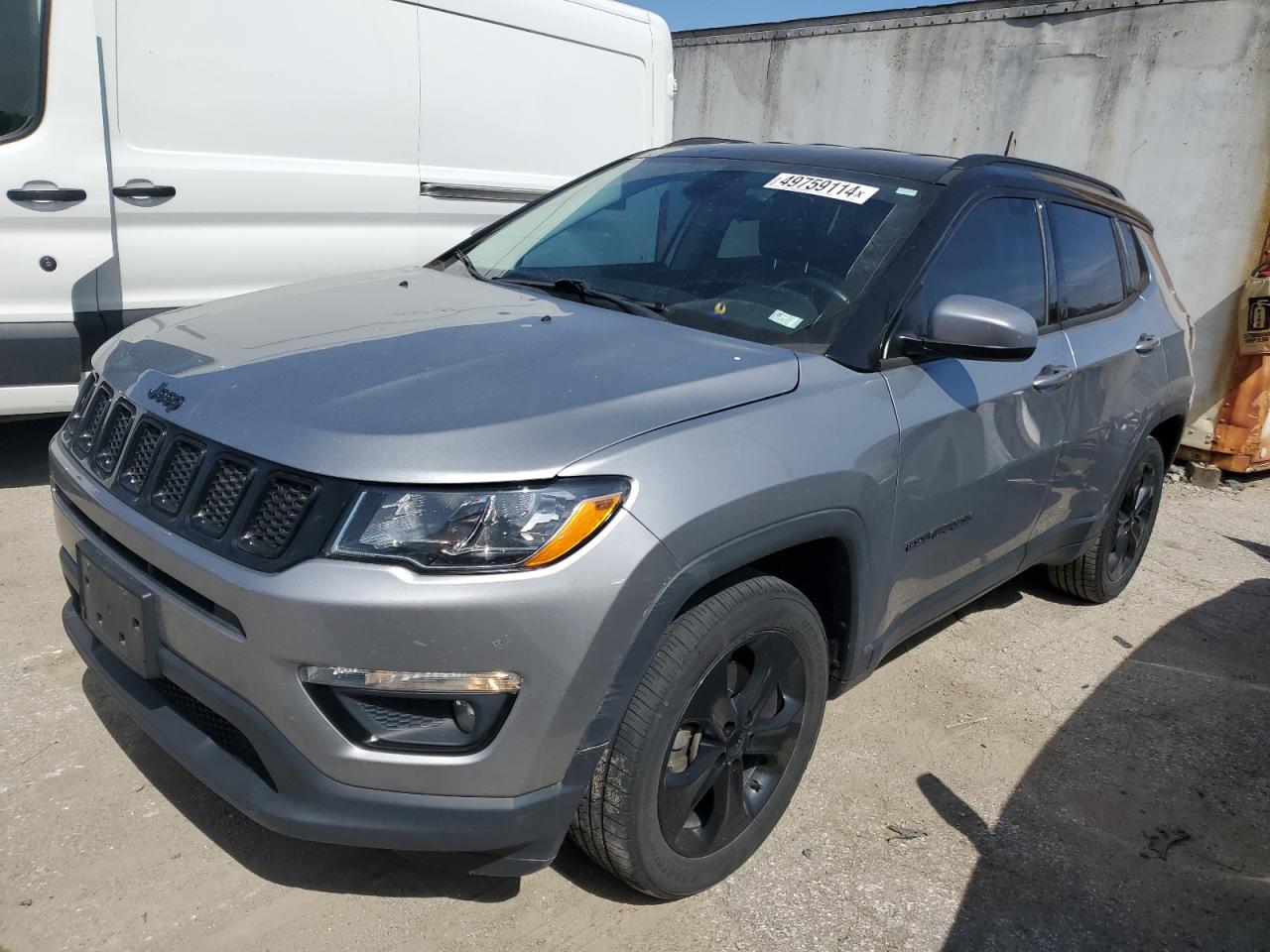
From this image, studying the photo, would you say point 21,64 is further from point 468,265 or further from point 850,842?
point 850,842

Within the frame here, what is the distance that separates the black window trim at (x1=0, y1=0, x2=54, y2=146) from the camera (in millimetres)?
3969

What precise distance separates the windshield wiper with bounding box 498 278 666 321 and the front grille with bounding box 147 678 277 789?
1375 mm

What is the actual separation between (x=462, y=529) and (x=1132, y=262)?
3.28m

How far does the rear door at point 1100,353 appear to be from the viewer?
3547 millimetres

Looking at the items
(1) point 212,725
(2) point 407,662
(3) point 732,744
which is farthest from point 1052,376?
(1) point 212,725

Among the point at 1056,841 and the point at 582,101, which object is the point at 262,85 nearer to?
the point at 582,101

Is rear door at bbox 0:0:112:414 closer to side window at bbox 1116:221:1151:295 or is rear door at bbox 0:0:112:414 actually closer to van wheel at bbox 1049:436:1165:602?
side window at bbox 1116:221:1151:295

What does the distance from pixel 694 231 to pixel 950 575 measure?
123 cm

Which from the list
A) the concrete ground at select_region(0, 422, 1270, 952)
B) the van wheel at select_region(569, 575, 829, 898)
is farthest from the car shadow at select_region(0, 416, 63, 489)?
the van wheel at select_region(569, 575, 829, 898)

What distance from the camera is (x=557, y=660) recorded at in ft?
6.30

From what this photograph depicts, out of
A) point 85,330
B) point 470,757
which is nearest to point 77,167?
point 85,330

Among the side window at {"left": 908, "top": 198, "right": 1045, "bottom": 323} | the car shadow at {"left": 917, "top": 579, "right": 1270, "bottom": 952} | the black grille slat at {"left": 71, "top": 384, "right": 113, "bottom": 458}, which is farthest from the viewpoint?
the side window at {"left": 908, "top": 198, "right": 1045, "bottom": 323}

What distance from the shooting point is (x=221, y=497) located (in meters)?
2.03

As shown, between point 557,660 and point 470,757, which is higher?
point 557,660
